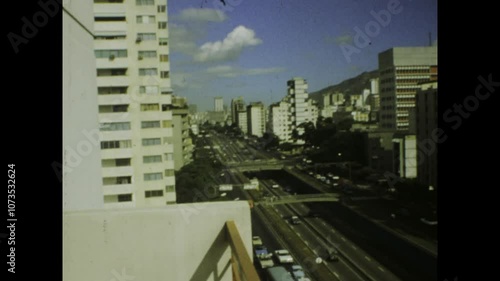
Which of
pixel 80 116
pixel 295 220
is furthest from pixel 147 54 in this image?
pixel 80 116

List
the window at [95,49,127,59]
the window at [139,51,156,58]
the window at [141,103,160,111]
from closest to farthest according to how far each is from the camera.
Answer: the window at [95,49,127,59]
the window at [139,51,156,58]
the window at [141,103,160,111]

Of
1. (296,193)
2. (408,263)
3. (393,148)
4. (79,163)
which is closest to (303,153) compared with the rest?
(296,193)

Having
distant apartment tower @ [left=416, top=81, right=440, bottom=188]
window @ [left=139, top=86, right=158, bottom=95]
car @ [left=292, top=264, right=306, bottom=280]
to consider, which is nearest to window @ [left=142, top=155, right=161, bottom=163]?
window @ [left=139, top=86, right=158, bottom=95]

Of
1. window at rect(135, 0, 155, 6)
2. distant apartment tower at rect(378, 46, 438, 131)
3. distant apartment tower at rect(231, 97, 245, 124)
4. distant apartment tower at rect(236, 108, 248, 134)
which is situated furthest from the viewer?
distant apartment tower at rect(231, 97, 245, 124)

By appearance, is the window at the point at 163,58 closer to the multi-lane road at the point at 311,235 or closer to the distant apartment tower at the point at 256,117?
the multi-lane road at the point at 311,235

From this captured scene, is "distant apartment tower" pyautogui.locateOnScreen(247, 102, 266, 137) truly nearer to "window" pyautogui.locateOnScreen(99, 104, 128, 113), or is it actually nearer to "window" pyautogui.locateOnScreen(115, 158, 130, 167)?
"window" pyautogui.locateOnScreen(115, 158, 130, 167)

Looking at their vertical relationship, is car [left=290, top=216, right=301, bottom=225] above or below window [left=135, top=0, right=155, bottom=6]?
below
